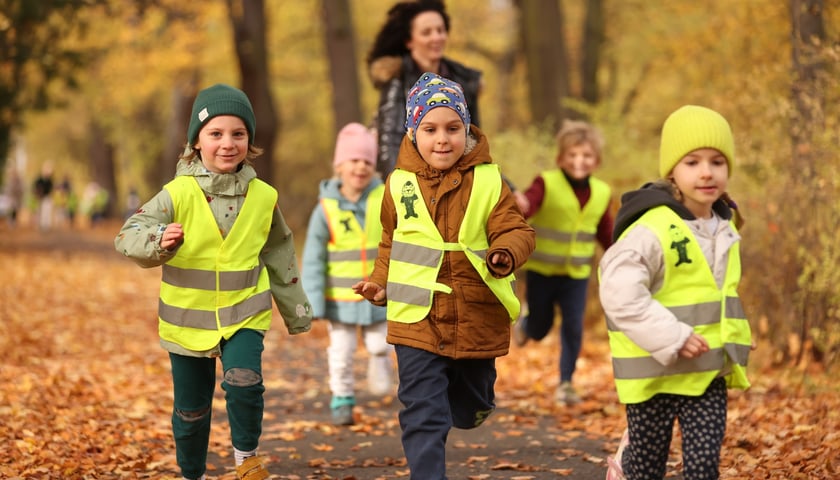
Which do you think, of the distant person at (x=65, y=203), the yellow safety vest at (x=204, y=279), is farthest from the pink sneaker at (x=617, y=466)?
the distant person at (x=65, y=203)

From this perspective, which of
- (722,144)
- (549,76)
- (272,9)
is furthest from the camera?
(272,9)

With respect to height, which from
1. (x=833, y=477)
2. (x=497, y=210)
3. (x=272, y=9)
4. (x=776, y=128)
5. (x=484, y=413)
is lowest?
(x=833, y=477)

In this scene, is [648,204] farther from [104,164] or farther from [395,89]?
[104,164]

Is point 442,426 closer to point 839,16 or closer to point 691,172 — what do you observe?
point 691,172

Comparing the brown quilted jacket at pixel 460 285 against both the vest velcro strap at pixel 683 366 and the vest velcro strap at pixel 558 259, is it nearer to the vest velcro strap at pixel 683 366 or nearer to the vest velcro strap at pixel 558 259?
the vest velcro strap at pixel 683 366

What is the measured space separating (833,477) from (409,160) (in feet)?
8.50

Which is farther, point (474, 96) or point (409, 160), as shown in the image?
point (474, 96)

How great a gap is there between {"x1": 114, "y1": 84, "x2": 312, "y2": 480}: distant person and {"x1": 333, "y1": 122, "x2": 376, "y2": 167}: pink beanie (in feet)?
7.94

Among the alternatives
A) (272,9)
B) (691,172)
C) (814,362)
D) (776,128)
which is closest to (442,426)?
(691,172)

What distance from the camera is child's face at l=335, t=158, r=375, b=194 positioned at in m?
7.87

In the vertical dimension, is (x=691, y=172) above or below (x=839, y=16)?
below

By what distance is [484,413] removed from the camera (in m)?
5.20

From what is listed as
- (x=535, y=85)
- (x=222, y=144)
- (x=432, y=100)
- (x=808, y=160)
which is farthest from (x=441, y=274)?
(x=535, y=85)

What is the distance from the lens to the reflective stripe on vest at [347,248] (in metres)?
7.80
